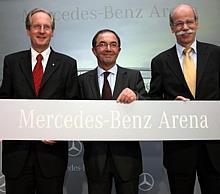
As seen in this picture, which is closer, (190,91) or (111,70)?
(190,91)

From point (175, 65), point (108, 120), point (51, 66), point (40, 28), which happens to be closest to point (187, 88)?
point (175, 65)

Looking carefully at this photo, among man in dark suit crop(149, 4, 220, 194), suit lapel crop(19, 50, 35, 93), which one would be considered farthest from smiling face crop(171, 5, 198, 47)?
suit lapel crop(19, 50, 35, 93)

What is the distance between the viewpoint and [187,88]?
5.92 ft

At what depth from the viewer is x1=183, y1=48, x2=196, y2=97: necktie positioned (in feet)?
5.96

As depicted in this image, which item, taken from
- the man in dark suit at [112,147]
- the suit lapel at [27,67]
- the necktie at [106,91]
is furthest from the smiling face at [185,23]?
the suit lapel at [27,67]

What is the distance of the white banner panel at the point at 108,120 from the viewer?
178 centimetres

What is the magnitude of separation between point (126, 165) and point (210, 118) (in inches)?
19.5

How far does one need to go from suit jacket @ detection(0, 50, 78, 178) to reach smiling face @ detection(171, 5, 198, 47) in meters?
0.58

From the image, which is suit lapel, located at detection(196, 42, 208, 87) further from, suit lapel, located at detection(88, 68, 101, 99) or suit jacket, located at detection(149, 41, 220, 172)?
suit lapel, located at detection(88, 68, 101, 99)

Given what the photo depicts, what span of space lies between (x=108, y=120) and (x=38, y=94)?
1.26 ft

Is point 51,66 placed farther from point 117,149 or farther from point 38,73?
point 117,149

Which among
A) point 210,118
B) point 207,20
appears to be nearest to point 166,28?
point 207,20

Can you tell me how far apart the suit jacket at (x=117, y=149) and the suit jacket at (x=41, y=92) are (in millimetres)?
91

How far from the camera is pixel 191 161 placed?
179 centimetres
